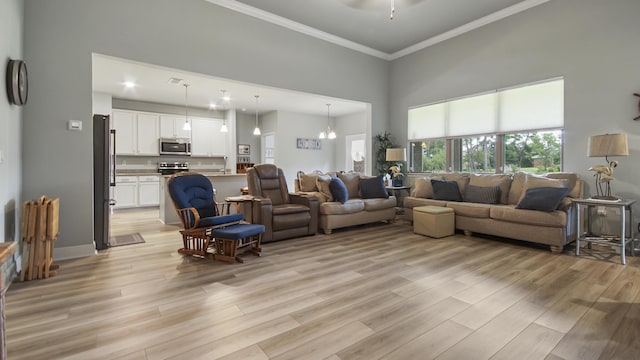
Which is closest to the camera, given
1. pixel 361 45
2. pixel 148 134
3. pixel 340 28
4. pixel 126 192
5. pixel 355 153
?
pixel 340 28

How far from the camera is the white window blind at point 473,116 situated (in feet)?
18.5

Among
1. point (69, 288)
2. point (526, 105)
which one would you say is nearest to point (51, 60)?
point (69, 288)

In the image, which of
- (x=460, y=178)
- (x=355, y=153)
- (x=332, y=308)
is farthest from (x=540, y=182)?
(x=355, y=153)

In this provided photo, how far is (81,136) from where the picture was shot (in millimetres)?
3760

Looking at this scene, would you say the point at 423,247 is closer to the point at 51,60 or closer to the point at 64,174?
the point at 64,174

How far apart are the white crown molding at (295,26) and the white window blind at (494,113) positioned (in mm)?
1662

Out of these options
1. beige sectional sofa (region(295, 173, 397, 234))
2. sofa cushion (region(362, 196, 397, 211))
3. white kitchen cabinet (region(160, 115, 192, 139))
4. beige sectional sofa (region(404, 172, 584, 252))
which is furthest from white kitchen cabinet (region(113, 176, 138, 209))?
beige sectional sofa (region(404, 172, 584, 252))

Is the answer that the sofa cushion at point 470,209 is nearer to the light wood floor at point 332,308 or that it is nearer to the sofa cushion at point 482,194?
the sofa cushion at point 482,194

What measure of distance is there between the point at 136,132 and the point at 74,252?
17.4 feet

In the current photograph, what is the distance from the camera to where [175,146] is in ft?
28.4

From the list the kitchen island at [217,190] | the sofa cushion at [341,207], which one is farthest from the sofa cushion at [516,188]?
the kitchen island at [217,190]

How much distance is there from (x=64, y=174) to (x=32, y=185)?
0.31 meters

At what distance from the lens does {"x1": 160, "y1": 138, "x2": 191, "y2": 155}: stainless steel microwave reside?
27.9 feet

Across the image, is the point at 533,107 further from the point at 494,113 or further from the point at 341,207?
the point at 341,207
